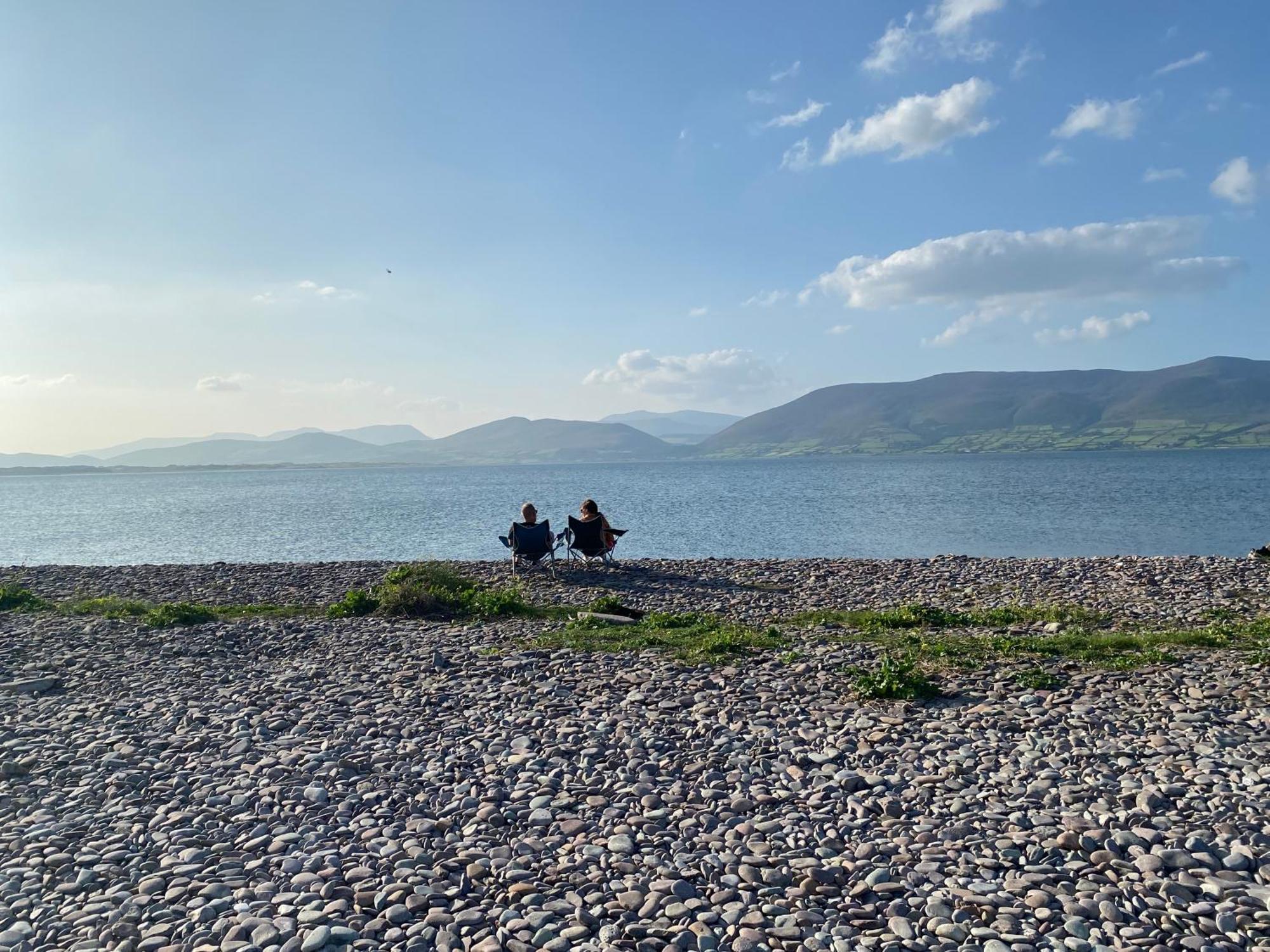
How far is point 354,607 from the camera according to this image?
15.5 meters

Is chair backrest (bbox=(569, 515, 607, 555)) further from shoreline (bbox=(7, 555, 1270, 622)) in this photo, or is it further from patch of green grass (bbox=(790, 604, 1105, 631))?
patch of green grass (bbox=(790, 604, 1105, 631))

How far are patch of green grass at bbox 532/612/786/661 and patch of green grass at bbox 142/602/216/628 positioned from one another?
6.02 m

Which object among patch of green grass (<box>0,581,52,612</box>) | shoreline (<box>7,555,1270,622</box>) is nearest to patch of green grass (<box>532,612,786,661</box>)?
shoreline (<box>7,555,1270,622</box>)

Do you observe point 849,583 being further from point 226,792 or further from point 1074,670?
point 226,792

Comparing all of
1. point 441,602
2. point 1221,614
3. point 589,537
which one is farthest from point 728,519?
point 1221,614

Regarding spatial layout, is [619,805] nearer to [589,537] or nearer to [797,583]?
[797,583]

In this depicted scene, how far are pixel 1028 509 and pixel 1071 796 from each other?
51092 millimetres

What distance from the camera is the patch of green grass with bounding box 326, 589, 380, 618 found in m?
15.4

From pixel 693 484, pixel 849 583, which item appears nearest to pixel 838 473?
pixel 693 484

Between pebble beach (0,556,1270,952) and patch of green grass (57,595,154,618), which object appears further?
patch of green grass (57,595,154,618)

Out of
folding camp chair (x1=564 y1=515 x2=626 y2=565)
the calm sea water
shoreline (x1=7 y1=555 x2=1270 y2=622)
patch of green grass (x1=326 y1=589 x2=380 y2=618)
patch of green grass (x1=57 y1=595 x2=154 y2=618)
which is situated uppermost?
folding camp chair (x1=564 y1=515 x2=626 y2=565)

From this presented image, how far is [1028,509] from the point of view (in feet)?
176

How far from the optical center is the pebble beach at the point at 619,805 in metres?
5.07

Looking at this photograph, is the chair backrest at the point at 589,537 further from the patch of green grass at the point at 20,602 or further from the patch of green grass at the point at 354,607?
the patch of green grass at the point at 20,602
